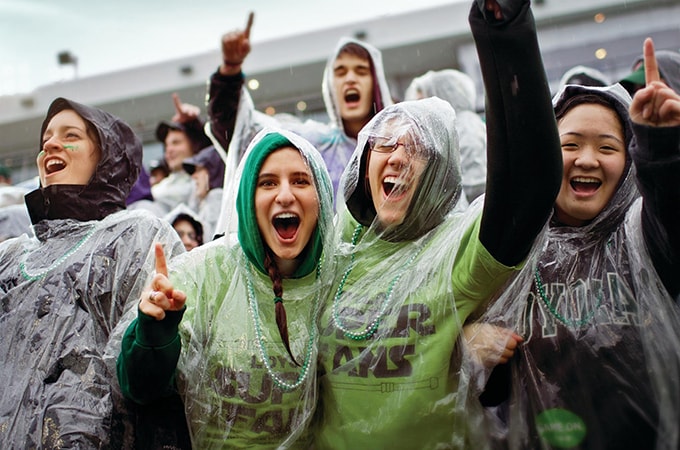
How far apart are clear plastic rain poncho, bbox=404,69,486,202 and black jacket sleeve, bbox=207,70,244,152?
1.05 m

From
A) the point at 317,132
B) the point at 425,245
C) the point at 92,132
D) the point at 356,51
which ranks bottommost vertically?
the point at 425,245

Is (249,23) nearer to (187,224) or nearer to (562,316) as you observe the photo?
(187,224)

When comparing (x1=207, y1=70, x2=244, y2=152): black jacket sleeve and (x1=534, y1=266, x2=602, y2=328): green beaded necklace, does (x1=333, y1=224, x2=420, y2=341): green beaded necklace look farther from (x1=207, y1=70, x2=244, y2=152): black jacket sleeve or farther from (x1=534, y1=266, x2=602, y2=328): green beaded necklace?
(x1=207, y1=70, x2=244, y2=152): black jacket sleeve

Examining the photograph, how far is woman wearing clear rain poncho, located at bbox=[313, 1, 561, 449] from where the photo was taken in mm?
1612

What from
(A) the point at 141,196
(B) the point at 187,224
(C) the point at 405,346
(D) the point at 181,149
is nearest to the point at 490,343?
(C) the point at 405,346

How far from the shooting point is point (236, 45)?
2986 millimetres

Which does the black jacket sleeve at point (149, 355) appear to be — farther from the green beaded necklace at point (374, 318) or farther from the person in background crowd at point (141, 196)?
the person in background crowd at point (141, 196)

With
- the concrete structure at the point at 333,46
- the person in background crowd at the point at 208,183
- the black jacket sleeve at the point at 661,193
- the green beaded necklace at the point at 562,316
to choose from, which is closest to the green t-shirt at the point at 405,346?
the green beaded necklace at the point at 562,316

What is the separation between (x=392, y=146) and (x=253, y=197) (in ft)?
1.45

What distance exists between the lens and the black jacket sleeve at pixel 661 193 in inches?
63.4

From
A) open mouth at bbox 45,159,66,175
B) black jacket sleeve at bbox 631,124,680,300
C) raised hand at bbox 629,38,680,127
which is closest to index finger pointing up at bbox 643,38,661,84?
raised hand at bbox 629,38,680,127

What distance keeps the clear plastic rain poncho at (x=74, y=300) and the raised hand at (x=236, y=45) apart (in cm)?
69

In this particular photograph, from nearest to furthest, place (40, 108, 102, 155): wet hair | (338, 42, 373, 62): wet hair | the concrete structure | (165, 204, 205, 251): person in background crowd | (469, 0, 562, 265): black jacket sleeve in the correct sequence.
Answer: (469, 0, 562, 265): black jacket sleeve → (40, 108, 102, 155): wet hair → (338, 42, 373, 62): wet hair → (165, 204, 205, 251): person in background crowd → the concrete structure

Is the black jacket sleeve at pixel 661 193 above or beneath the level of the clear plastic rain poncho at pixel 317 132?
beneath
